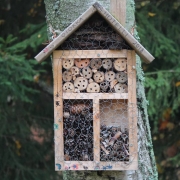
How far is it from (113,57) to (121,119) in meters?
0.28

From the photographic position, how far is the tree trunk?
2.18 meters

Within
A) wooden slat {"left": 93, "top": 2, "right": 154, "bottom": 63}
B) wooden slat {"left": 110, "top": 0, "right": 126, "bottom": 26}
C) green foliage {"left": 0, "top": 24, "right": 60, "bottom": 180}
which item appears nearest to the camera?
wooden slat {"left": 93, "top": 2, "right": 154, "bottom": 63}

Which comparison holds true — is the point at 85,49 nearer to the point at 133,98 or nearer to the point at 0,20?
the point at 133,98

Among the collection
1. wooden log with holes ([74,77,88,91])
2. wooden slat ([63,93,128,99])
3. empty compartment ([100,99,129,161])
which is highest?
wooden log with holes ([74,77,88,91])

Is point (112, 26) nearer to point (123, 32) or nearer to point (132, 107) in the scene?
point (123, 32)

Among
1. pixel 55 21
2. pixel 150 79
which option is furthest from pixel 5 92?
pixel 55 21

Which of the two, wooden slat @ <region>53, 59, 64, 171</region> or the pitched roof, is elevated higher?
the pitched roof

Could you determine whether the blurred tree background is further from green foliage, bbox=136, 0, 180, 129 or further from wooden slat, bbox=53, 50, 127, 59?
wooden slat, bbox=53, 50, 127, 59

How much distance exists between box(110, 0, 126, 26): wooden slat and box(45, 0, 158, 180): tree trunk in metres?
0.02

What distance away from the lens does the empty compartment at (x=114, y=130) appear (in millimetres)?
2076

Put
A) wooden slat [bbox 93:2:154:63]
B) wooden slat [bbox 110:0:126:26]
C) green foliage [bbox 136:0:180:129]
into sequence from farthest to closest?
green foliage [bbox 136:0:180:129] < wooden slat [bbox 110:0:126:26] < wooden slat [bbox 93:2:154:63]

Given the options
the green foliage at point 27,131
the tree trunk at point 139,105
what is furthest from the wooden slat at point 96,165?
the green foliage at point 27,131

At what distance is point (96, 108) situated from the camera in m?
2.05

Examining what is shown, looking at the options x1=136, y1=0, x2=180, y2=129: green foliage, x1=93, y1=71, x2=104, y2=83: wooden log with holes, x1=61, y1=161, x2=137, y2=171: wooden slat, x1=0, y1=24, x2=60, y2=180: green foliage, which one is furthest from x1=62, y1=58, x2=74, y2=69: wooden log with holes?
x1=0, y1=24, x2=60, y2=180: green foliage
